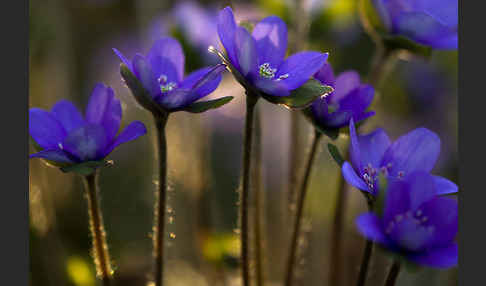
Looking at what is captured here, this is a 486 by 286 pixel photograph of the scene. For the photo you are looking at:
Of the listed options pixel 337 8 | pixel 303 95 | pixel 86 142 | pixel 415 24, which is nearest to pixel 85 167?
pixel 86 142

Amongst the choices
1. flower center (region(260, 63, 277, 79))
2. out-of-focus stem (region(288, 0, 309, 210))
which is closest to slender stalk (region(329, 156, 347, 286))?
out-of-focus stem (region(288, 0, 309, 210))

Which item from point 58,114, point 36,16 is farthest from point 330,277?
point 36,16

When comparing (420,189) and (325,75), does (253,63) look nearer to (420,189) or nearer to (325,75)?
(325,75)

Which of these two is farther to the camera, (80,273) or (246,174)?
(80,273)

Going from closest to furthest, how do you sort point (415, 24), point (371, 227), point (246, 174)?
point (371, 227) → point (246, 174) → point (415, 24)

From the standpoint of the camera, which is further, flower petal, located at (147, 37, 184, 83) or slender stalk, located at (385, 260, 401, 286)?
flower petal, located at (147, 37, 184, 83)

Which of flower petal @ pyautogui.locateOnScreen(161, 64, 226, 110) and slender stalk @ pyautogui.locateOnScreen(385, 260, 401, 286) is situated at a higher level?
flower petal @ pyautogui.locateOnScreen(161, 64, 226, 110)

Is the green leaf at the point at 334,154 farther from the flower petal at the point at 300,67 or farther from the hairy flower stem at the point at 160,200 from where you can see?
the hairy flower stem at the point at 160,200

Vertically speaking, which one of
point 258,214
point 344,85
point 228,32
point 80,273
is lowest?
point 80,273

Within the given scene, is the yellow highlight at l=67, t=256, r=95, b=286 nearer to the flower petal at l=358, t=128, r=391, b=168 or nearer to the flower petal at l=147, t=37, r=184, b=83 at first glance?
the flower petal at l=147, t=37, r=184, b=83
